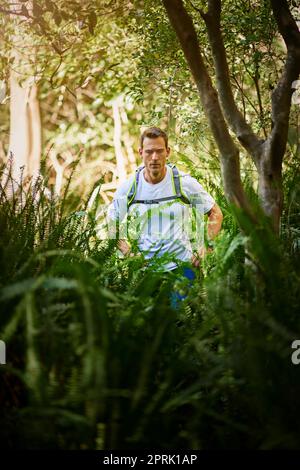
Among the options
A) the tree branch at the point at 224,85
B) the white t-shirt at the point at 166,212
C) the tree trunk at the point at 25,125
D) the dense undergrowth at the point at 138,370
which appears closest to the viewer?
the dense undergrowth at the point at 138,370

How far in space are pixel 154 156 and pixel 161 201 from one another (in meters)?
0.38

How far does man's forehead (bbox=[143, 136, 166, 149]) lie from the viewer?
404 centimetres

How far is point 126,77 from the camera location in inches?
293

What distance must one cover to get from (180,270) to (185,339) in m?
0.96

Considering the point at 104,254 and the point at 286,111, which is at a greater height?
the point at 286,111

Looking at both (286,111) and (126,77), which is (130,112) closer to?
(126,77)

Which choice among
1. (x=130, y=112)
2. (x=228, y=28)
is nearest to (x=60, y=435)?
(x=228, y=28)

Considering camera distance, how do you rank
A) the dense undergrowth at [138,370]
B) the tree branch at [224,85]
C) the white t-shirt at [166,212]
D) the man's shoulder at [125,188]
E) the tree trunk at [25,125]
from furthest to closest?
1. the tree trunk at [25,125]
2. the man's shoulder at [125,188]
3. the white t-shirt at [166,212]
4. the tree branch at [224,85]
5. the dense undergrowth at [138,370]

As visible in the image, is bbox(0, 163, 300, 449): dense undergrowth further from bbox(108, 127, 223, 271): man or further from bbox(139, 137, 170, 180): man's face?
bbox(139, 137, 170, 180): man's face

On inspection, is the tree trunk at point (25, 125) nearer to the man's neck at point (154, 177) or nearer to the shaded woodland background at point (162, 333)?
the man's neck at point (154, 177)

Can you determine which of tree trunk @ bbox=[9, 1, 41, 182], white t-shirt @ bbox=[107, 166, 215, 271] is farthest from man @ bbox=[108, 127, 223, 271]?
tree trunk @ bbox=[9, 1, 41, 182]

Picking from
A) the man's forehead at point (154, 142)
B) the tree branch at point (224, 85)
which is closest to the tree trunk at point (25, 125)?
the man's forehead at point (154, 142)

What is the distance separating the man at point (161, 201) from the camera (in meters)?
3.69

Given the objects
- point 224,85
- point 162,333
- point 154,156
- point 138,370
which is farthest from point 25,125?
point 138,370
